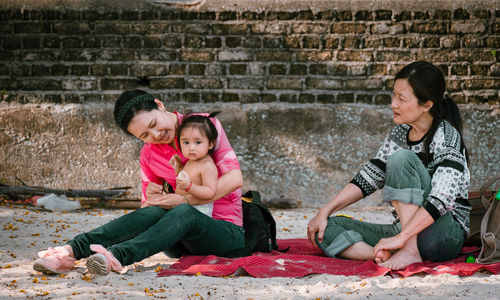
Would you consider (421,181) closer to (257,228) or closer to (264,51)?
(257,228)

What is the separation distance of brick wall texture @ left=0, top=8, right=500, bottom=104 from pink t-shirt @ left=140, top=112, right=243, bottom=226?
2.24 metres

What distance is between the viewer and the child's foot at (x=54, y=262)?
2887 mm

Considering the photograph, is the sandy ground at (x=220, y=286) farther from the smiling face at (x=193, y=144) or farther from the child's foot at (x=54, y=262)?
the smiling face at (x=193, y=144)

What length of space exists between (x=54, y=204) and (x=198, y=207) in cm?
253

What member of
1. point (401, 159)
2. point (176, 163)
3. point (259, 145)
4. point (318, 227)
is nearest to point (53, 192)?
point (259, 145)

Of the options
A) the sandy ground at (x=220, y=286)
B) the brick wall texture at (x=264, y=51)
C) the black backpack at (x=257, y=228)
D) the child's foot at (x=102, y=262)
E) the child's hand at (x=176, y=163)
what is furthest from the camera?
the brick wall texture at (x=264, y=51)

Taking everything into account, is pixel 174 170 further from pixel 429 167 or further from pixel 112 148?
pixel 112 148

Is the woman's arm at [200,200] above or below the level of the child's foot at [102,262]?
above

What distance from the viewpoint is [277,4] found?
217 inches

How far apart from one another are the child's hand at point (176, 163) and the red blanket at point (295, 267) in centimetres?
51

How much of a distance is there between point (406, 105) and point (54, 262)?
6.62ft

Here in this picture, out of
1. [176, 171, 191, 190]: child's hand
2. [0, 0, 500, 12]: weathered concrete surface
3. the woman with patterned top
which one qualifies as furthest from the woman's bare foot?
[0, 0, 500, 12]: weathered concrete surface

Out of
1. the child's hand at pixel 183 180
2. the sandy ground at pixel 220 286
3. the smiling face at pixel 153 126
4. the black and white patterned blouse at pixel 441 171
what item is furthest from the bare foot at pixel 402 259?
the smiling face at pixel 153 126

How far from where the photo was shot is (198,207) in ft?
10.8
